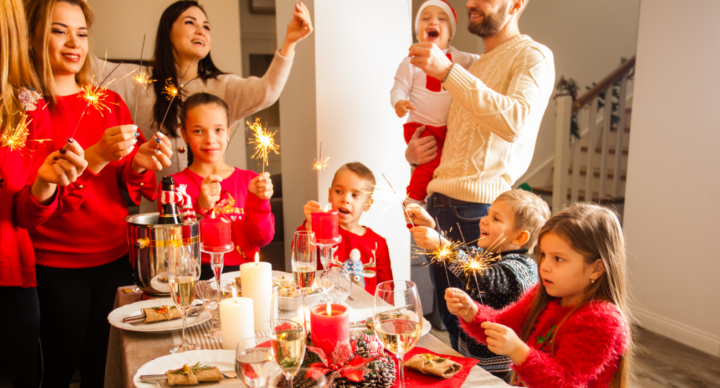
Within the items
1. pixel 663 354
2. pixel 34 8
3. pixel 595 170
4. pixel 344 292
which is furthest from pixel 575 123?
pixel 34 8

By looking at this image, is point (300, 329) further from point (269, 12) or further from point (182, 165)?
point (269, 12)

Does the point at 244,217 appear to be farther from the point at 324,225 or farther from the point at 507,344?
the point at 507,344

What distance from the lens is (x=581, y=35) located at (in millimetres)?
4727

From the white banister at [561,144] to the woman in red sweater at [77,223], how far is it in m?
3.25

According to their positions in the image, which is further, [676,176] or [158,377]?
[676,176]

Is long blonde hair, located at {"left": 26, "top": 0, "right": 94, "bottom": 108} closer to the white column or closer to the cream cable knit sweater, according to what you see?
the white column

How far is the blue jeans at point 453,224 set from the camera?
1.64m

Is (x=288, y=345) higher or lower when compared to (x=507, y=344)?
higher

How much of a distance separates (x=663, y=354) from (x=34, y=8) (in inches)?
130

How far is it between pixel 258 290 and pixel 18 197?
0.85 metres

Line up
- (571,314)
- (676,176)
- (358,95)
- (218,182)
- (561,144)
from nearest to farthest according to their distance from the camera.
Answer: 1. (571,314)
2. (218,182)
3. (358,95)
4. (676,176)
5. (561,144)

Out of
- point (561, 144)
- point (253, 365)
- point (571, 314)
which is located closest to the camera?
point (253, 365)

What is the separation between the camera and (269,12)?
540cm

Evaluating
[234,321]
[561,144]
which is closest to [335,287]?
[234,321]
